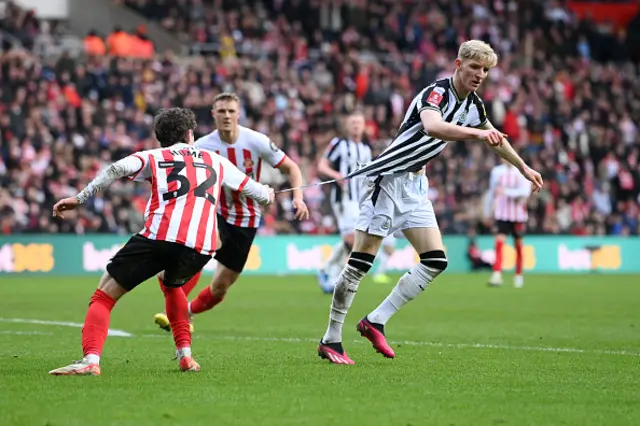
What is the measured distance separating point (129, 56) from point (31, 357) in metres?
20.2

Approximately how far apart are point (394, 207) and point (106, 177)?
2.32m

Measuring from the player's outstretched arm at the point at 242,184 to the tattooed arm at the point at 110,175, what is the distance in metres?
0.67

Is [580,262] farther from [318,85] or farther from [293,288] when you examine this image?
[293,288]

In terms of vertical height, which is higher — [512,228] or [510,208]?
[510,208]

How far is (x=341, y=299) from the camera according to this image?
8961 millimetres

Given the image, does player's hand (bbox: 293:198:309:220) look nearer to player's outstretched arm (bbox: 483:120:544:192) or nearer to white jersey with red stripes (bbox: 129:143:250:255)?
white jersey with red stripes (bbox: 129:143:250:255)

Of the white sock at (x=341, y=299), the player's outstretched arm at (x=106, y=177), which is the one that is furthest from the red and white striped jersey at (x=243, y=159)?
the player's outstretched arm at (x=106, y=177)

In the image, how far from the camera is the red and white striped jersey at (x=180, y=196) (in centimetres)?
774

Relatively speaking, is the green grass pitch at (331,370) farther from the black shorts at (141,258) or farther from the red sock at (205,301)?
the black shorts at (141,258)

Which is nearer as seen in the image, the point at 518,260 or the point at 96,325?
the point at 96,325

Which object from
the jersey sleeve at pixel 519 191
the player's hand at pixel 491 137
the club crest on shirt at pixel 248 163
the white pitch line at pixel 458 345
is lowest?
the white pitch line at pixel 458 345

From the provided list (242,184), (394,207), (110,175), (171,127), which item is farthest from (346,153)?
(110,175)

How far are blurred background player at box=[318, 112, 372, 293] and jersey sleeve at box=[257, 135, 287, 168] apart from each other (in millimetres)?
5933

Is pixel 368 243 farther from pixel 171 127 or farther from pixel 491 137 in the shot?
pixel 171 127
